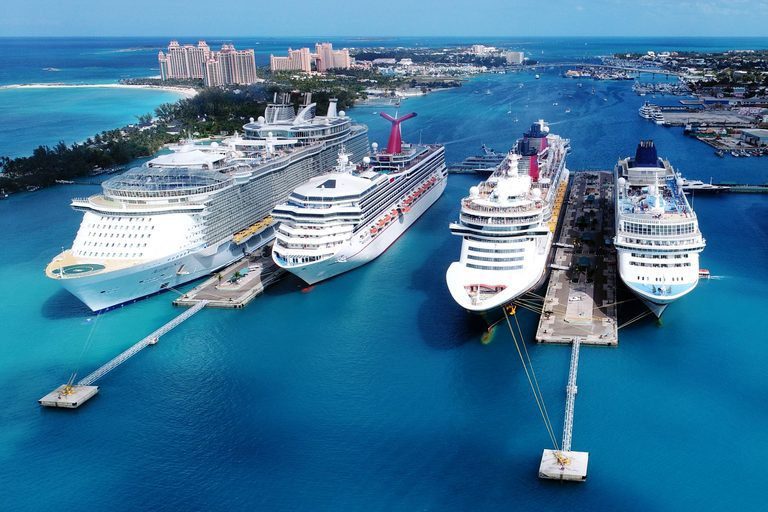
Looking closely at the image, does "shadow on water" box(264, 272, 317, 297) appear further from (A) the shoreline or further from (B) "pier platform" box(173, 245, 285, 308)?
(A) the shoreline

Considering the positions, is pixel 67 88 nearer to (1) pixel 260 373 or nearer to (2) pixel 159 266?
(2) pixel 159 266

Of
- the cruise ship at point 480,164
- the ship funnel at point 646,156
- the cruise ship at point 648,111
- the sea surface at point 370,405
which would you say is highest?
the ship funnel at point 646,156

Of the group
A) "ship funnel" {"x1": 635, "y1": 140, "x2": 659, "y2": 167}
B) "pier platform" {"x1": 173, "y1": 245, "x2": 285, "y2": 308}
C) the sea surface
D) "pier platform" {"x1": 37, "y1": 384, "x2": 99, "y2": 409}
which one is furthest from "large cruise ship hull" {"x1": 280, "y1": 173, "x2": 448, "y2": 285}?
"ship funnel" {"x1": 635, "y1": 140, "x2": 659, "y2": 167}

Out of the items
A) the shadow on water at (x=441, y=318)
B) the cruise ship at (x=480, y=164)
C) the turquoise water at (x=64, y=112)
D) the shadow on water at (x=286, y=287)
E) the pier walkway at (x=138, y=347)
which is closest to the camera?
the pier walkway at (x=138, y=347)

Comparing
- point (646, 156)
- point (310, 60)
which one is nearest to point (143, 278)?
point (646, 156)

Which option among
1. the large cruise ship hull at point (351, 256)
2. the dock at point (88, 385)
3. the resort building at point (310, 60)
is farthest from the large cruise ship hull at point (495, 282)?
the resort building at point (310, 60)

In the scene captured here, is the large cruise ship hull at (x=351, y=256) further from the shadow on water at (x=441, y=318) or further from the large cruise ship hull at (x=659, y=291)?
the large cruise ship hull at (x=659, y=291)
